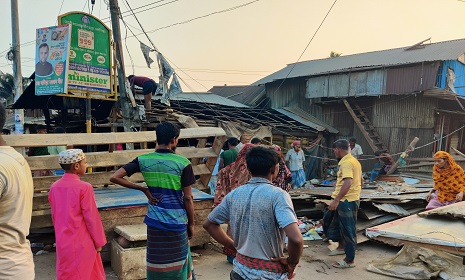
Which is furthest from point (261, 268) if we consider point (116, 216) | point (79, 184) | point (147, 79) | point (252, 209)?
point (147, 79)

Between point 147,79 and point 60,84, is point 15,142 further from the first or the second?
point 147,79

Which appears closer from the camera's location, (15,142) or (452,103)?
(15,142)

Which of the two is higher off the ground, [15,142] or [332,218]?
[15,142]

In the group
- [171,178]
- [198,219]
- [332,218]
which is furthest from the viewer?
[332,218]

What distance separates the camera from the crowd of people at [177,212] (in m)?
2.05

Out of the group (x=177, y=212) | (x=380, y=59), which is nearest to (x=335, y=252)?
(x=177, y=212)

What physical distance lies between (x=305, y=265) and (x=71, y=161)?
142 inches

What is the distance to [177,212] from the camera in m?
3.15

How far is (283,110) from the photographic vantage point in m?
17.0

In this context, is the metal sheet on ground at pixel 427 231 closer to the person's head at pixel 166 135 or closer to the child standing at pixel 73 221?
the person's head at pixel 166 135

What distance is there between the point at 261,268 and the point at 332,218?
3822 millimetres

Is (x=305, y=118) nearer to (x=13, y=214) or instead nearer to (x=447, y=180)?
(x=447, y=180)

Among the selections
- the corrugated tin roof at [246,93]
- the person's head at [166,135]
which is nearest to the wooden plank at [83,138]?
the person's head at [166,135]

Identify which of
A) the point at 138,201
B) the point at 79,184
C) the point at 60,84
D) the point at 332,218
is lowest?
the point at 332,218
